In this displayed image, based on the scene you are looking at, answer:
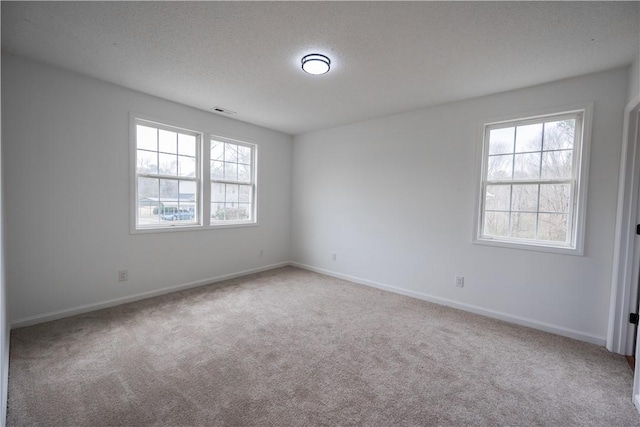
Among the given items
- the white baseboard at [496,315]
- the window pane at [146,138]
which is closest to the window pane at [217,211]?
the window pane at [146,138]

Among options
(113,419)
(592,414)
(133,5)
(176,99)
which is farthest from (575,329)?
(176,99)

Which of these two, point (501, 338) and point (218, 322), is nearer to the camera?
point (501, 338)

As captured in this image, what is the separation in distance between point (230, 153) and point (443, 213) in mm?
3343

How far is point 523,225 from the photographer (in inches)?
121

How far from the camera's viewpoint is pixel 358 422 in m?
1.63

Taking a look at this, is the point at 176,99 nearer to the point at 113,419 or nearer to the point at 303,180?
the point at 303,180

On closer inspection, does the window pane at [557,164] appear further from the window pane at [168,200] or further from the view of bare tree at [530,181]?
the window pane at [168,200]

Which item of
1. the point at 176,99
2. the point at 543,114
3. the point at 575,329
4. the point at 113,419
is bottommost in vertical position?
the point at 113,419

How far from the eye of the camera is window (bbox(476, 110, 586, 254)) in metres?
2.76

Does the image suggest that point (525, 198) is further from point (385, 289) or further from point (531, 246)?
point (385, 289)

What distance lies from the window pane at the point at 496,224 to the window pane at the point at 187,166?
13.0 ft

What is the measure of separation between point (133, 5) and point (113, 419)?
8.66 feet

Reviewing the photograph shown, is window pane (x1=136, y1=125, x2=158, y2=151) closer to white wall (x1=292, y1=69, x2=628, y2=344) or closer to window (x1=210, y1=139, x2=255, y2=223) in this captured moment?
window (x1=210, y1=139, x2=255, y2=223)

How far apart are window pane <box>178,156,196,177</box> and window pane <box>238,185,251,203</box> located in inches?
34.1
